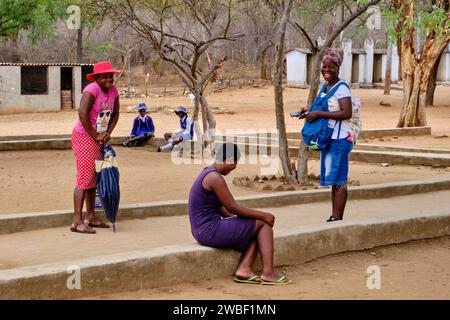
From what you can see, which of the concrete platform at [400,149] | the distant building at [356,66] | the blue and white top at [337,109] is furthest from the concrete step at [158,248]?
the distant building at [356,66]

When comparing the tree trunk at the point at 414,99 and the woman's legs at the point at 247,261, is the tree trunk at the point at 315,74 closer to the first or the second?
the woman's legs at the point at 247,261

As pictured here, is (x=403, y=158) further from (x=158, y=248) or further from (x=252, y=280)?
(x=158, y=248)

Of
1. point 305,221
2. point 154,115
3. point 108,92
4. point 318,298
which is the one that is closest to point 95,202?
point 108,92

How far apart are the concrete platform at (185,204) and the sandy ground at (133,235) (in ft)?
0.30

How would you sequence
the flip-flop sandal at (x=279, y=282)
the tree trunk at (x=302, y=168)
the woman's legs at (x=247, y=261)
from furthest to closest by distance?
the tree trunk at (x=302, y=168) < the woman's legs at (x=247, y=261) < the flip-flop sandal at (x=279, y=282)

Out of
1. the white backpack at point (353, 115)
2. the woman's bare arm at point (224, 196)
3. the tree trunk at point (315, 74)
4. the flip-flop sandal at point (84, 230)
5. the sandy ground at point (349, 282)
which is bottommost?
the sandy ground at point (349, 282)

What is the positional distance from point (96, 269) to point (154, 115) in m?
23.2

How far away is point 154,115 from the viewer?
1122 inches

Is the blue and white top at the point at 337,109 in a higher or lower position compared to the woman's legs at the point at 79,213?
higher

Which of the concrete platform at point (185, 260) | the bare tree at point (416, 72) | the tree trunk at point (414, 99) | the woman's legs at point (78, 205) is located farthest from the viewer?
the tree trunk at point (414, 99)

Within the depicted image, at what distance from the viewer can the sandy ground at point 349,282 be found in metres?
5.70

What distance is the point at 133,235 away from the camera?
7.44 metres

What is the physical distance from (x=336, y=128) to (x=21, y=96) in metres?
23.5

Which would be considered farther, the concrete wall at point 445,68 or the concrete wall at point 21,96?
the concrete wall at point 445,68
